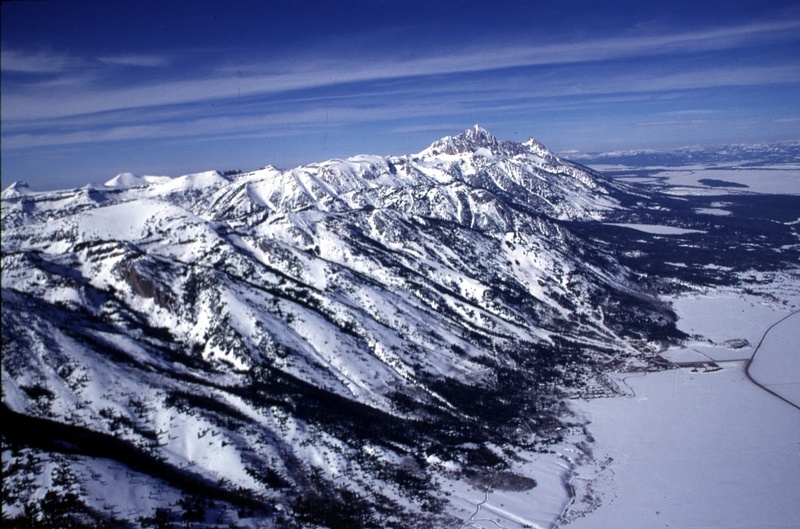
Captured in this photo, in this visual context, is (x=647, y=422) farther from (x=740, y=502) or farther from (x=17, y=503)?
(x=17, y=503)

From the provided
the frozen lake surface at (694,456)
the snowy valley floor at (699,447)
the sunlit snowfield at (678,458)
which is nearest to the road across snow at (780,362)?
the snowy valley floor at (699,447)

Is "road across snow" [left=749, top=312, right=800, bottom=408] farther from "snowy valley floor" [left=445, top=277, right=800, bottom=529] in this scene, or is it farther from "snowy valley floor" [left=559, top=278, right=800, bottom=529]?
"snowy valley floor" [left=445, top=277, right=800, bottom=529]

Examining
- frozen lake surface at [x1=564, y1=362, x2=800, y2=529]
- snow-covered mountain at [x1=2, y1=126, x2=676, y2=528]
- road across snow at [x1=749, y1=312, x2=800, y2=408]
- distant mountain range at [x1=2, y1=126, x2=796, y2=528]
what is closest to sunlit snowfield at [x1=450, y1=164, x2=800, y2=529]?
frozen lake surface at [x1=564, y1=362, x2=800, y2=529]

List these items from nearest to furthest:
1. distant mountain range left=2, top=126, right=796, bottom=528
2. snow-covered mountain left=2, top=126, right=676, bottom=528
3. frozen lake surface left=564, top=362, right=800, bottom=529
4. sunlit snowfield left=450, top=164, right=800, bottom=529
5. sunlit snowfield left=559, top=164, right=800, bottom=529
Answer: frozen lake surface left=564, top=362, right=800, bottom=529, sunlit snowfield left=450, top=164, right=800, bottom=529, sunlit snowfield left=559, top=164, right=800, bottom=529, distant mountain range left=2, top=126, right=796, bottom=528, snow-covered mountain left=2, top=126, right=676, bottom=528

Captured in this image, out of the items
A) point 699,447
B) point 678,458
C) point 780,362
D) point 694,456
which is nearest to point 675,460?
point 678,458

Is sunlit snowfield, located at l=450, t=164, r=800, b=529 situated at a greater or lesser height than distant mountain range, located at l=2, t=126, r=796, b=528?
lesser

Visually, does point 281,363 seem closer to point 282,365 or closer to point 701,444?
point 282,365

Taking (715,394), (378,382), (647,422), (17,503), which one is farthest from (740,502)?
(17,503)

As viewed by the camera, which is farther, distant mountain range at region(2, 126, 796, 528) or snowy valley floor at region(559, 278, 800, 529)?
distant mountain range at region(2, 126, 796, 528)

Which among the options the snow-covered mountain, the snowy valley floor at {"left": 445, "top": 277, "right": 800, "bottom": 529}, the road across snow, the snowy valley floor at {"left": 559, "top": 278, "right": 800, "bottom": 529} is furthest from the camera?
the road across snow
